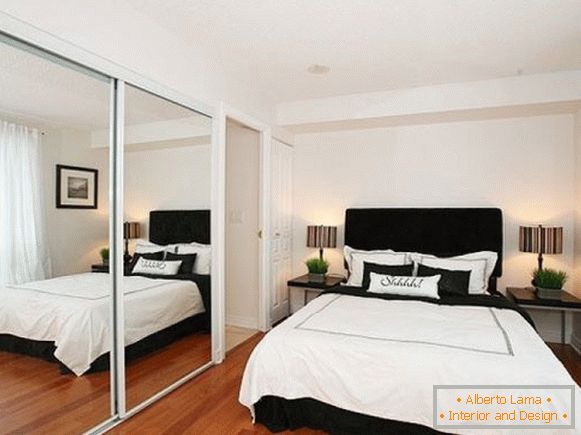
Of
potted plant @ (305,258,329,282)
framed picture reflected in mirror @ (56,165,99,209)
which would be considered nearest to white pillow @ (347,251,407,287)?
potted plant @ (305,258,329,282)

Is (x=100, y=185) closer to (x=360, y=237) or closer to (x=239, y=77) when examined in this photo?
(x=239, y=77)

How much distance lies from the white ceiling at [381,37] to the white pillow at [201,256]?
161 centimetres

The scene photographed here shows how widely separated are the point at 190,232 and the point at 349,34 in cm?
198

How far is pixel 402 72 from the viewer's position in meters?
3.43

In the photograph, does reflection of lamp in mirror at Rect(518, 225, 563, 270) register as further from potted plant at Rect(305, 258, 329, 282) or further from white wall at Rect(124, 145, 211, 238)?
white wall at Rect(124, 145, 211, 238)

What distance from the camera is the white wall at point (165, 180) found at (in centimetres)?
253

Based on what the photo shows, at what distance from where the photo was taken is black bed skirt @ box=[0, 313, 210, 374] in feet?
6.55

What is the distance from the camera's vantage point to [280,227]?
4.49 m

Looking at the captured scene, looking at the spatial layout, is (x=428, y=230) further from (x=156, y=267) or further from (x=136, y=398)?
(x=136, y=398)

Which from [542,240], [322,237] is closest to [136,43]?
[322,237]

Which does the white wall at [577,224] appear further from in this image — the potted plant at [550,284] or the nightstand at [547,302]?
the potted plant at [550,284]

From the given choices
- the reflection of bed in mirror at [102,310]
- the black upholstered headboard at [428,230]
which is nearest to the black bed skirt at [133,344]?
the reflection of bed in mirror at [102,310]

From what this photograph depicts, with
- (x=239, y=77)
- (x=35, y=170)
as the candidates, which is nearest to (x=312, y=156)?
(x=239, y=77)

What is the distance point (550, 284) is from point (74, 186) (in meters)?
4.00
